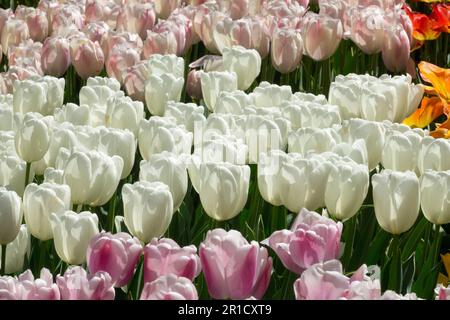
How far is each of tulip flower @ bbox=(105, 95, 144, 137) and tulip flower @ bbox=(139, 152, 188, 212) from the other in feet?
1.68

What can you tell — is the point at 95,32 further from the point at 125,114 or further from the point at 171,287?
the point at 171,287

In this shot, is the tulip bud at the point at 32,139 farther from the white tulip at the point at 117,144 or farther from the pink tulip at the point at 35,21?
the pink tulip at the point at 35,21

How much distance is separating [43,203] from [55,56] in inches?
62.1

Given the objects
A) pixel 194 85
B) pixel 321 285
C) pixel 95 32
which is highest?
pixel 321 285

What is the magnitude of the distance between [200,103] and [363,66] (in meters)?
0.77

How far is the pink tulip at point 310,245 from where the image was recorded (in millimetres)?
1797

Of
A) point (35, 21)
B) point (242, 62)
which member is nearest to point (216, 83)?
point (242, 62)

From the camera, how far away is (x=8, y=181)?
230 centimetres

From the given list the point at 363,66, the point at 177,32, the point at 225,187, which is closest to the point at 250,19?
the point at 177,32

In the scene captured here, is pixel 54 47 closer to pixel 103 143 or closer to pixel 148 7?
pixel 148 7

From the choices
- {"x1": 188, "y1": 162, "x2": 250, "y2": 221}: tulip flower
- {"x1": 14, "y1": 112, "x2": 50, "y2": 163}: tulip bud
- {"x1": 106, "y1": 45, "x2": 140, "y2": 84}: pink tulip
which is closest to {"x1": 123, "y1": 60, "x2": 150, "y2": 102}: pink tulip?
{"x1": 106, "y1": 45, "x2": 140, "y2": 84}: pink tulip

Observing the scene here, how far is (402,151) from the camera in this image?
92.2 inches

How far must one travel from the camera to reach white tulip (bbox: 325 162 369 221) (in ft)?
6.87

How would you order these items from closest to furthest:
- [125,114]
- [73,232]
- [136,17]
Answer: [73,232], [125,114], [136,17]
